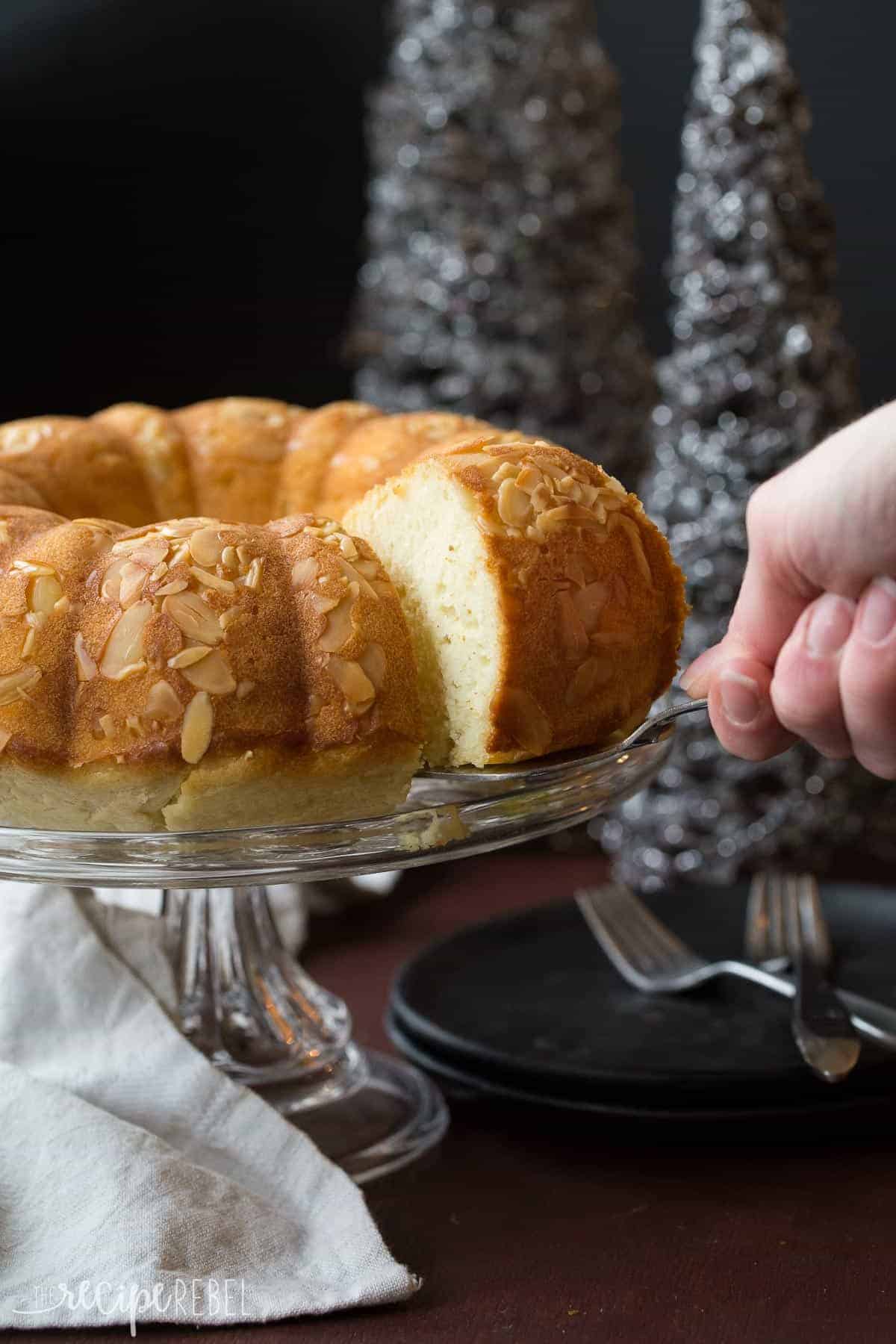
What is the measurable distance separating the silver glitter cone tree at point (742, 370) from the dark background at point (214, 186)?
1.96 ft

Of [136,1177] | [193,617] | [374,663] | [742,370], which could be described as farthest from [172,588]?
[742,370]

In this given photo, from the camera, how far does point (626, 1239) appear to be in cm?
93

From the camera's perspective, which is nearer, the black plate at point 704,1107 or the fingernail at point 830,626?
the fingernail at point 830,626

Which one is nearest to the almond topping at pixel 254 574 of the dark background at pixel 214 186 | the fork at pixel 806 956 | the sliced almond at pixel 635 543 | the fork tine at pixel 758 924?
the sliced almond at pixel 635 543

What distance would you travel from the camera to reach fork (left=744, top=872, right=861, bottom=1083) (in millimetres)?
995

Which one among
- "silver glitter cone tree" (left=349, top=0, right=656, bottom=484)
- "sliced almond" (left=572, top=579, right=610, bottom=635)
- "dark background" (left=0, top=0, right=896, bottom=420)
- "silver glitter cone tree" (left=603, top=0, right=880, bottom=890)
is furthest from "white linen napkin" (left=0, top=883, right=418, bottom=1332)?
"dark background" (left=0, top=0, right=896, bottom=420)

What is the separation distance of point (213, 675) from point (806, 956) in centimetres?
56

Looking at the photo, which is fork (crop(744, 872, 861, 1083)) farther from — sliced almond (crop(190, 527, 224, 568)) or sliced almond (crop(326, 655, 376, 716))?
sliced almond (crop(190, 527, 224, 568))

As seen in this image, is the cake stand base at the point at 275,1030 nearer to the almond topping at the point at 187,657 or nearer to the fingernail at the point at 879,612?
the almond topping at the point at 187,657

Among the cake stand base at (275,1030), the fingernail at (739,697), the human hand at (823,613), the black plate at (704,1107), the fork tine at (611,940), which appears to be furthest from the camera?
the fork tine at (611,940)

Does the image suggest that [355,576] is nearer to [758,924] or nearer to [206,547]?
[206,547]

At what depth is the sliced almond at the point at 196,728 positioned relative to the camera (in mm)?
848

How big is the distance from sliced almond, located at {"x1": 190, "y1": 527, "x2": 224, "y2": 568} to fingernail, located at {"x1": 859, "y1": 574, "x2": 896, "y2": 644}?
0.37 metres

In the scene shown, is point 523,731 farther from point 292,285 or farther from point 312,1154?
point 292,285
